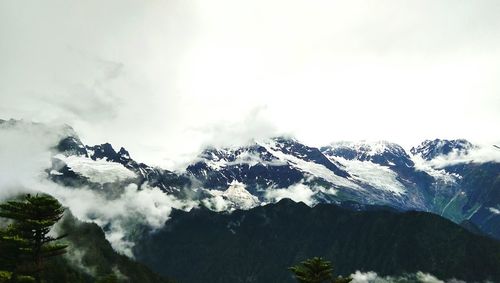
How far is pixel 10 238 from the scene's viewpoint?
182 ft

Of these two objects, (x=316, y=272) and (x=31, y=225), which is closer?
(x=31, y=225)

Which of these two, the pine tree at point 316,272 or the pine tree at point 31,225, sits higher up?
the pine tree at point 31,225

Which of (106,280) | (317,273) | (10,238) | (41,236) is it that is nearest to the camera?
(10,238)

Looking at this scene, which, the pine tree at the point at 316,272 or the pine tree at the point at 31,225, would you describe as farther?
the pine tree at the point at 316,272

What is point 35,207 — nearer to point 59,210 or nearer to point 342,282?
point 59,210

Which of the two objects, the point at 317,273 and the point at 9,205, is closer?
the point at 9,205

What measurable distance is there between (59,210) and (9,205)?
16.9 ft

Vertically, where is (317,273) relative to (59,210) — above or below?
below

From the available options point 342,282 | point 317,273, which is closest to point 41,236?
point 317,273

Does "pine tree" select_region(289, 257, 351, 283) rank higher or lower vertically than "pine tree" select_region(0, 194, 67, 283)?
lower

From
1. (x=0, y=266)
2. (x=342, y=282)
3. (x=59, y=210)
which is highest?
(x=59, y=210)

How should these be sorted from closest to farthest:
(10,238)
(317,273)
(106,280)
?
(10,238), (317,273), (106,280)

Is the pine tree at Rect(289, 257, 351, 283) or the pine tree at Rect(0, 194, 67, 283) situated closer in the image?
the pine tree at Rect(0, 194, 67, 283)

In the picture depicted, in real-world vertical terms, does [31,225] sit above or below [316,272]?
above
